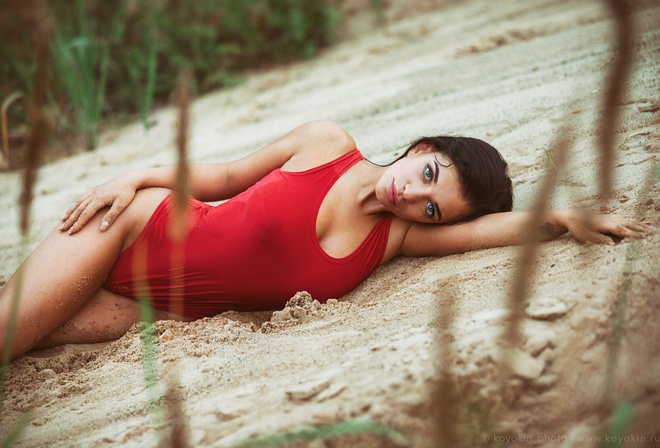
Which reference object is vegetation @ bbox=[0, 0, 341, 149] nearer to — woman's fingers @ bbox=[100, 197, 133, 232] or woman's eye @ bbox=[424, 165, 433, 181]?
woman's fingers @ bbox=[100, 197, 133, 232]

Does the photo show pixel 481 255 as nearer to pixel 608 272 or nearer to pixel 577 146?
pixel 608 272

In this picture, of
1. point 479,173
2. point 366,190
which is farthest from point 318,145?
point 479,173

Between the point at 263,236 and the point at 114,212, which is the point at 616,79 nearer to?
the point at 263,236

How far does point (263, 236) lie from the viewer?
186 centimetres

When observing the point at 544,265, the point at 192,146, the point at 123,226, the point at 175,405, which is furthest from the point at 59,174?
the point at 175,405

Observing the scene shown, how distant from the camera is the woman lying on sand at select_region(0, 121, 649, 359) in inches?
72.7

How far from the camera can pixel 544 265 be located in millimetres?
1646

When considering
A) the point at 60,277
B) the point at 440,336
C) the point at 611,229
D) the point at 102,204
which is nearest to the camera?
the point at 440,336

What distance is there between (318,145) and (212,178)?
0.38 meters

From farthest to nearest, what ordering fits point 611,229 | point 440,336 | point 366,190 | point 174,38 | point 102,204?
point 174,38 → point 366,190 → point 102,204 → point 611,229 → point 440,336

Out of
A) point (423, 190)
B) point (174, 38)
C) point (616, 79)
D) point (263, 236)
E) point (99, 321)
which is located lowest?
point (99, 321)

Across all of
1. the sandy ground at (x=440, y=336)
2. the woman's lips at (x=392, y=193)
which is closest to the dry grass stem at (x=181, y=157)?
the sandy ground at (x=440, y=336)

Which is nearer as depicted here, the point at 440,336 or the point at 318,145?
the point at 440,336

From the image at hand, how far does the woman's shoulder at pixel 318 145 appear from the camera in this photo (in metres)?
2.01
